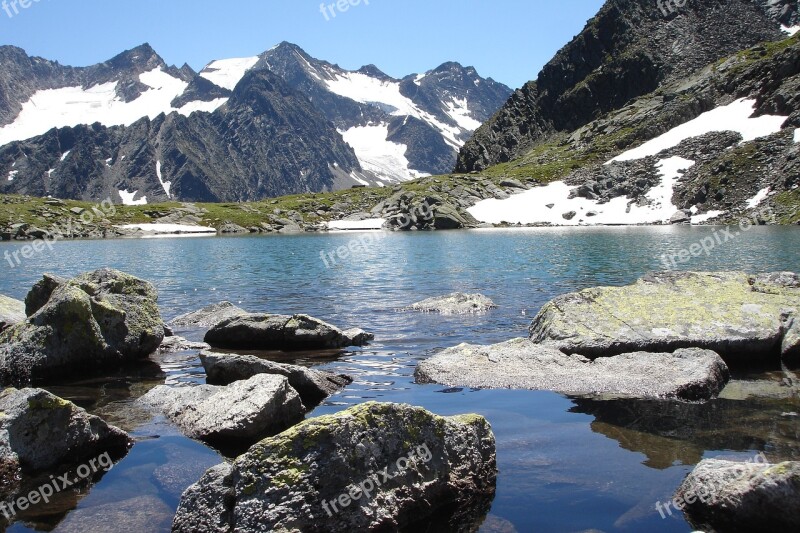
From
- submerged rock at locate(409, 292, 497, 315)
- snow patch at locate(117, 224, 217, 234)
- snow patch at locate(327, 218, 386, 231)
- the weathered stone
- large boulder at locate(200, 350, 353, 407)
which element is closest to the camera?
large boulder at locate(200, 350, 353, 407)

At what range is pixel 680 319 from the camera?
17.9 metres

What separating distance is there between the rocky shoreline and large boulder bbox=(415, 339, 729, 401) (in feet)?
0.18

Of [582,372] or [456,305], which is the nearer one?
[582,372]

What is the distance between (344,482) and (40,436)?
6.28m

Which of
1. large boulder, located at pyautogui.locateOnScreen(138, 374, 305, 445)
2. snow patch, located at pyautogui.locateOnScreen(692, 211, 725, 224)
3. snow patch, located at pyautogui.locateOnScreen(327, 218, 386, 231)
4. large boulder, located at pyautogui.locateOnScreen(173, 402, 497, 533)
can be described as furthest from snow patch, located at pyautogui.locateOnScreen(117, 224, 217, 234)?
large boulder, located at pyautogui.locateOnScreen(173, 402, 497, 533)

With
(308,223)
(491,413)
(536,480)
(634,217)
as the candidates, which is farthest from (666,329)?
(308,223)

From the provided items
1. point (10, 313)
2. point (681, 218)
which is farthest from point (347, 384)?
point (681, 218)

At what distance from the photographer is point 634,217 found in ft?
431

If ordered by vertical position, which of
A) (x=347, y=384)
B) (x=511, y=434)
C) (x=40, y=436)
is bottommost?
(x=347, y=384)

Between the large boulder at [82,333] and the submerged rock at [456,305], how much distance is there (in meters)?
13.5

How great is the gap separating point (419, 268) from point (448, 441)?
4358 centimetres

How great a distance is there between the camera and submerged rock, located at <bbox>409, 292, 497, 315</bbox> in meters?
29.5

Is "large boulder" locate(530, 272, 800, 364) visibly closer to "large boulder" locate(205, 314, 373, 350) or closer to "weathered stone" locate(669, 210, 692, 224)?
"large boulder" locate(205, 314, 373, 350)

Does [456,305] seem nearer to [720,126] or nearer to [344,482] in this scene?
[344,482]
